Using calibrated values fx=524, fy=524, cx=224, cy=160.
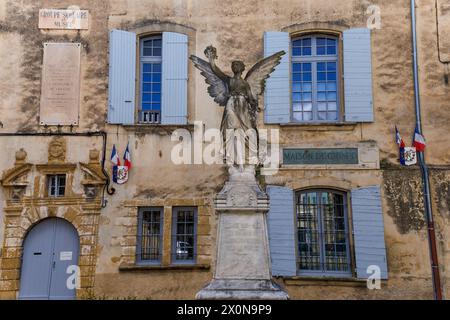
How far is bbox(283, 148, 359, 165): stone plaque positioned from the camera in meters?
10.4

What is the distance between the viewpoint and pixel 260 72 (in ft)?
25.2

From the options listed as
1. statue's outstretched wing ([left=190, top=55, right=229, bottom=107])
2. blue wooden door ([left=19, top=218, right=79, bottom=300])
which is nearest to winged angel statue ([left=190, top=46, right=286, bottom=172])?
statue's outstretched wing ([left=190, top=55, right=229, bottom=107])

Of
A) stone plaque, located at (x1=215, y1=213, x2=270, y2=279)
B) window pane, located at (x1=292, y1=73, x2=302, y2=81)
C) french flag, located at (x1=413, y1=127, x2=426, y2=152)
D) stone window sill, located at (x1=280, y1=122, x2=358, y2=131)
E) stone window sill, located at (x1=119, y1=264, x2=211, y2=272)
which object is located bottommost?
stone window sill, located at (x1=119, y1=264, x2=211, y2=272)

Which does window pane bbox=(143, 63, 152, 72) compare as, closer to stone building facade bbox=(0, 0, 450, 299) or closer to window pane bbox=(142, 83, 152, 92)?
stone building facade bbox=(0, 0, 450, 299)

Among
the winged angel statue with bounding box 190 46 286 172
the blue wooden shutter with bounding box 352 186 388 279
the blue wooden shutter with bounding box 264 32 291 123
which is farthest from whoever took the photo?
the blue wooden shutter with bounding box 264 32 291 123

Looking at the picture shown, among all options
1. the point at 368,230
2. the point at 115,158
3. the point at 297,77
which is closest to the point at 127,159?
the point at 115,158

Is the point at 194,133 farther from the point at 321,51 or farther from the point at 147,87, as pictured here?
the point at 321,51

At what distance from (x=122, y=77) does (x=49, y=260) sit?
13.0 ft

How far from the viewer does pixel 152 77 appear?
11250mm

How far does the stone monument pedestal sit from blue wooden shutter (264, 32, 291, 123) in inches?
156

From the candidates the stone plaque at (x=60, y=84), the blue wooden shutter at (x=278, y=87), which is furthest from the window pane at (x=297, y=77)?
the stone plaque at (x=60, y=84)

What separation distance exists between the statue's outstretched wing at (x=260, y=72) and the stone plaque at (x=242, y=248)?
1900 mm

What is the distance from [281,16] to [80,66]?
4.38 meters

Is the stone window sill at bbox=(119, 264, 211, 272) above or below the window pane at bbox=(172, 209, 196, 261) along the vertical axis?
below
